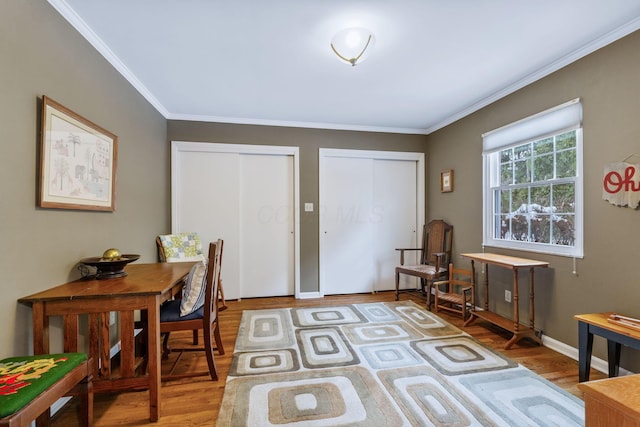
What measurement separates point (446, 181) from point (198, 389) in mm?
3512

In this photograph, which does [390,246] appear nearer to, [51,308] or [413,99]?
[413,99]

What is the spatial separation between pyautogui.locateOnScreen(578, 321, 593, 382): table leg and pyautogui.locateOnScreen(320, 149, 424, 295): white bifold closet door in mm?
2407

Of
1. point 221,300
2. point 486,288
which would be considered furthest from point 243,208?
point 486,288

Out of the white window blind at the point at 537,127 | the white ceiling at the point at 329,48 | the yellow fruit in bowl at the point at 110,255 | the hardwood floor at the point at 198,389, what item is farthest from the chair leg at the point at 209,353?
the white window blind at the point at 537,127

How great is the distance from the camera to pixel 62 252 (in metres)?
1.71

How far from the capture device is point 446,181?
377 cm

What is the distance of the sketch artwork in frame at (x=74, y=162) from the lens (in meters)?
1.56

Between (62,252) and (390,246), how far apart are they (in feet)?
11.9

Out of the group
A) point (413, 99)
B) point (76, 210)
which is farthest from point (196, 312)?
point (413, 99)

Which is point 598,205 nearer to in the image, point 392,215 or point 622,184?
point 622,184

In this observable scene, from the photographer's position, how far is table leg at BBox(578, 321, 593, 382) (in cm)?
185

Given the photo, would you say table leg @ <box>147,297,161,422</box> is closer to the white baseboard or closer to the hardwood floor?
the hardwood floor

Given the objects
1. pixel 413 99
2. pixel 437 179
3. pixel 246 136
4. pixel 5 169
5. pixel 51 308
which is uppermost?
pixel 413 99

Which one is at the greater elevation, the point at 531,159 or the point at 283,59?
the point at 283,59
